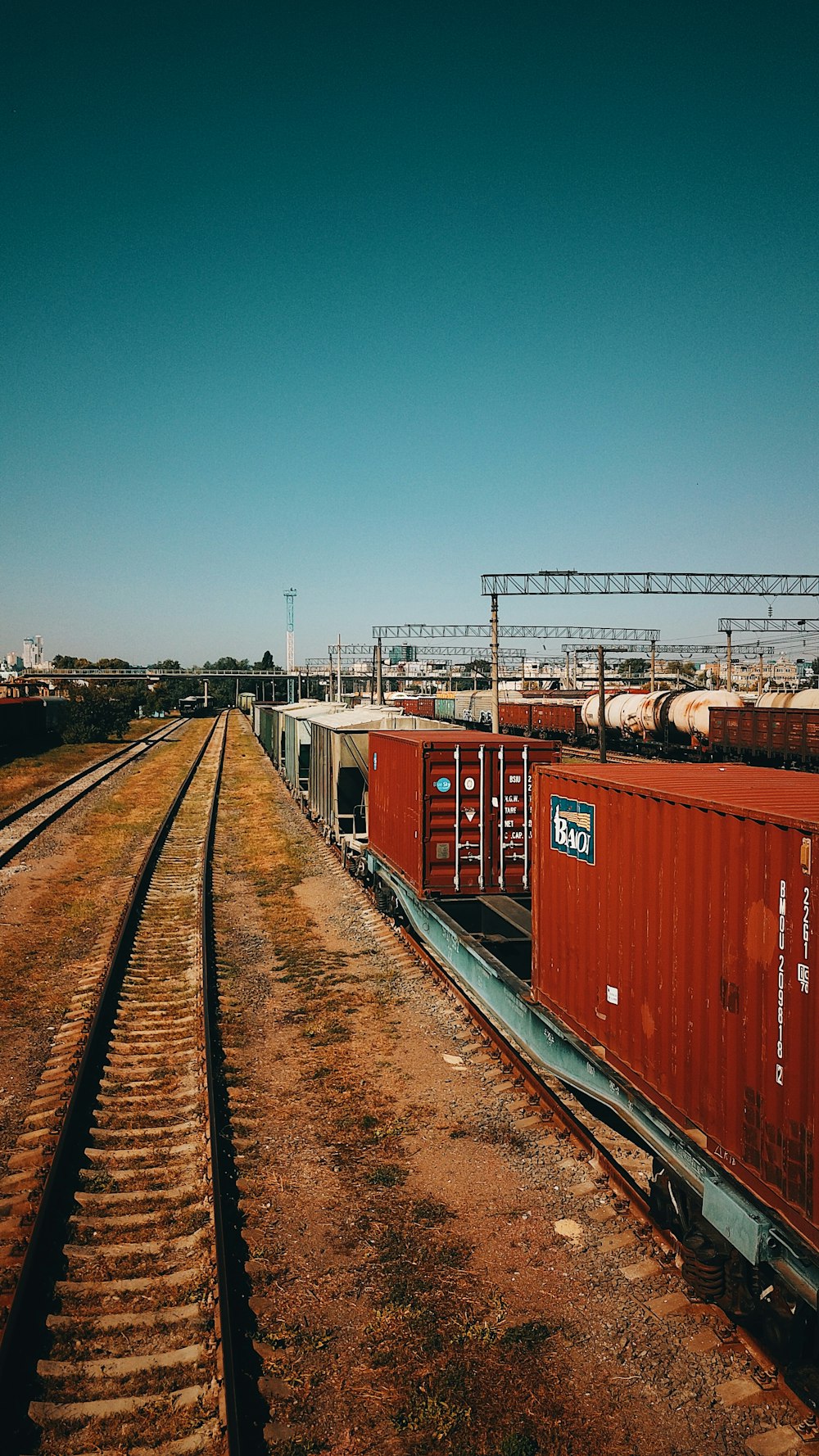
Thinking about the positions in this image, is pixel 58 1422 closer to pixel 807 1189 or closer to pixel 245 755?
pixel 807 1189

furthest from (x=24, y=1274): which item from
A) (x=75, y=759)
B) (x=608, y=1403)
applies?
(x=75, y=759)

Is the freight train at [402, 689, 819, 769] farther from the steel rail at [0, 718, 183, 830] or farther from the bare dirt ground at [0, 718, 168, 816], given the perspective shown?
the bare dirt ground at [0, 718, 168, 816]

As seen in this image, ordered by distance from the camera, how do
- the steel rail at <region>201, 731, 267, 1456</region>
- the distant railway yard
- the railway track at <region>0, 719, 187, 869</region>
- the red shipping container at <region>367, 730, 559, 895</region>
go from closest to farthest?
the steel rail at <region>201, 731, 267, 1456</region>, the distant railway yard, the red shipping container at <region>367, 730, 559, 895</region>, the railway track at <region>0, 719, 187, 869</region>

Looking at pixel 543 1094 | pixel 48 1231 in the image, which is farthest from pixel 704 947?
pixel 48 1231

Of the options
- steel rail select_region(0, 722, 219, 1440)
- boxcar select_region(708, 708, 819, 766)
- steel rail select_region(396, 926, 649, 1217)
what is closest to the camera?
steel rail select_region(0, 722, 219, 1440)

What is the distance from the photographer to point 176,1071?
35.5ft

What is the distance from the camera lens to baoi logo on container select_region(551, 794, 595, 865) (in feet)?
27.1

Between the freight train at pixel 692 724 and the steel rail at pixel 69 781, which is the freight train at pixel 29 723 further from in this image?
the freight train at pixel 692 724

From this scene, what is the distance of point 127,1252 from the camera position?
23.6ft

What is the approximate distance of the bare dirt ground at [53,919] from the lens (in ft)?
37.2

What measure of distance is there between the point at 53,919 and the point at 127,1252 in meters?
12.1

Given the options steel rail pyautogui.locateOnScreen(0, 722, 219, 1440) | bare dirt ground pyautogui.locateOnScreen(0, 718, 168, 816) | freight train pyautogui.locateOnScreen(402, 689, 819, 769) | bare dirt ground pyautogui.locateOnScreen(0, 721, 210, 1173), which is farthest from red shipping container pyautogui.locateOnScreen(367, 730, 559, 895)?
freight train pyautogui.locateOnScreen(402, 689, 819, 769)

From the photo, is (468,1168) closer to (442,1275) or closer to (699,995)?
(442,1275)

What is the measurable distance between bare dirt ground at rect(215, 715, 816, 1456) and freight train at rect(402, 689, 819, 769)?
99.8ft
